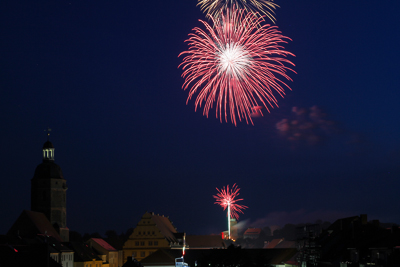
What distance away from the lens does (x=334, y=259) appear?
2253 inches

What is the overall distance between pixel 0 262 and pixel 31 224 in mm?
39347

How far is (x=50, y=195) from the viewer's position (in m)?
106

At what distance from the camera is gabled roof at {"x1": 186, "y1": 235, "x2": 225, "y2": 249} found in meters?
127

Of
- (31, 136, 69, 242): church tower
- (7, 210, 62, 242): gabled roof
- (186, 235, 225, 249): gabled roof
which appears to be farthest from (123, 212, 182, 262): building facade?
(7, 210, 62, 242): gabled roof

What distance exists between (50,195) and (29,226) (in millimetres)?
9751

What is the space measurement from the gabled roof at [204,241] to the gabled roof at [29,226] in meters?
35.3

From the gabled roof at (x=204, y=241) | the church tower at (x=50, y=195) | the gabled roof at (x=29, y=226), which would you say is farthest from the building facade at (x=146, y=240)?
the gabled roof at (x=29, y=226)

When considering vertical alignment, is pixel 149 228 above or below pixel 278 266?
above

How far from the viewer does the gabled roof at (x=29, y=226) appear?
9650 centimetres

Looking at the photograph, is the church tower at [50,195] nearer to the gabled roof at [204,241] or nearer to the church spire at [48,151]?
the church spire at [48,151]

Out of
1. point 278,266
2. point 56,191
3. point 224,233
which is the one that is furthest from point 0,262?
point 224,233

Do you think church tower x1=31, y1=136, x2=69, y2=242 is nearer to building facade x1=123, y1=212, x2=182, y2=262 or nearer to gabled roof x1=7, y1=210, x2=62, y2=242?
gabled roof x1=7, y1=210, x2=62, y2=242

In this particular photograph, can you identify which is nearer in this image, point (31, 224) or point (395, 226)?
point (395, 226)

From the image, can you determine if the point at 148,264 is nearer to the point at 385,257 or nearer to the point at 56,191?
the point at 56,191
